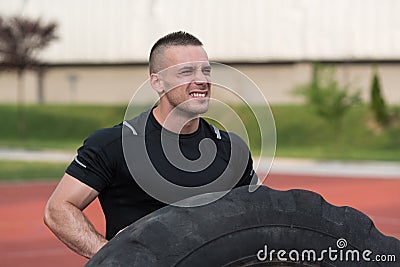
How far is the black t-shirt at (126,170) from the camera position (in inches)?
132

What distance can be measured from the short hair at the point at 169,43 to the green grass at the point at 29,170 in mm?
16293

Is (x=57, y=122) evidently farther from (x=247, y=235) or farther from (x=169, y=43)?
(x=247, y=235)

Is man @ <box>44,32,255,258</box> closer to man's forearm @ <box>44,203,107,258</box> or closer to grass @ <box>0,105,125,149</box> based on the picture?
man's forearm @ <box>44,203,107,258</box>

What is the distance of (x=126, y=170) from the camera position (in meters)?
3.42

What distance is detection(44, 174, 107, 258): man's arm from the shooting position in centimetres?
318

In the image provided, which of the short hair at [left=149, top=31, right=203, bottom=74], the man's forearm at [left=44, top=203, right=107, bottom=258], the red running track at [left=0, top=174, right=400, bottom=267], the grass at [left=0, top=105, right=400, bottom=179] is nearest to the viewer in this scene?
the man's forearm at [left=44, top=203, right=107, bottom=258]

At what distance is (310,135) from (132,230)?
3061 centimetres

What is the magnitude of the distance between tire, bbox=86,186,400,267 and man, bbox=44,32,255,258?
2.25 ft

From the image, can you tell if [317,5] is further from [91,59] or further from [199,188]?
[199,188]

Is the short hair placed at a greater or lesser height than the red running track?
greater

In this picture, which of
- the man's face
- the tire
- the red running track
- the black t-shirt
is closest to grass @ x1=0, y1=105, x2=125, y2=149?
the red running track

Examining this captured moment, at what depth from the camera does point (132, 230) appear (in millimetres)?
2555

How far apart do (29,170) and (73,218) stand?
18673 millimetres

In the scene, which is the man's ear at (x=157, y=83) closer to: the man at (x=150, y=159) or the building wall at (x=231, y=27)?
the man at (x=150, y=159)
